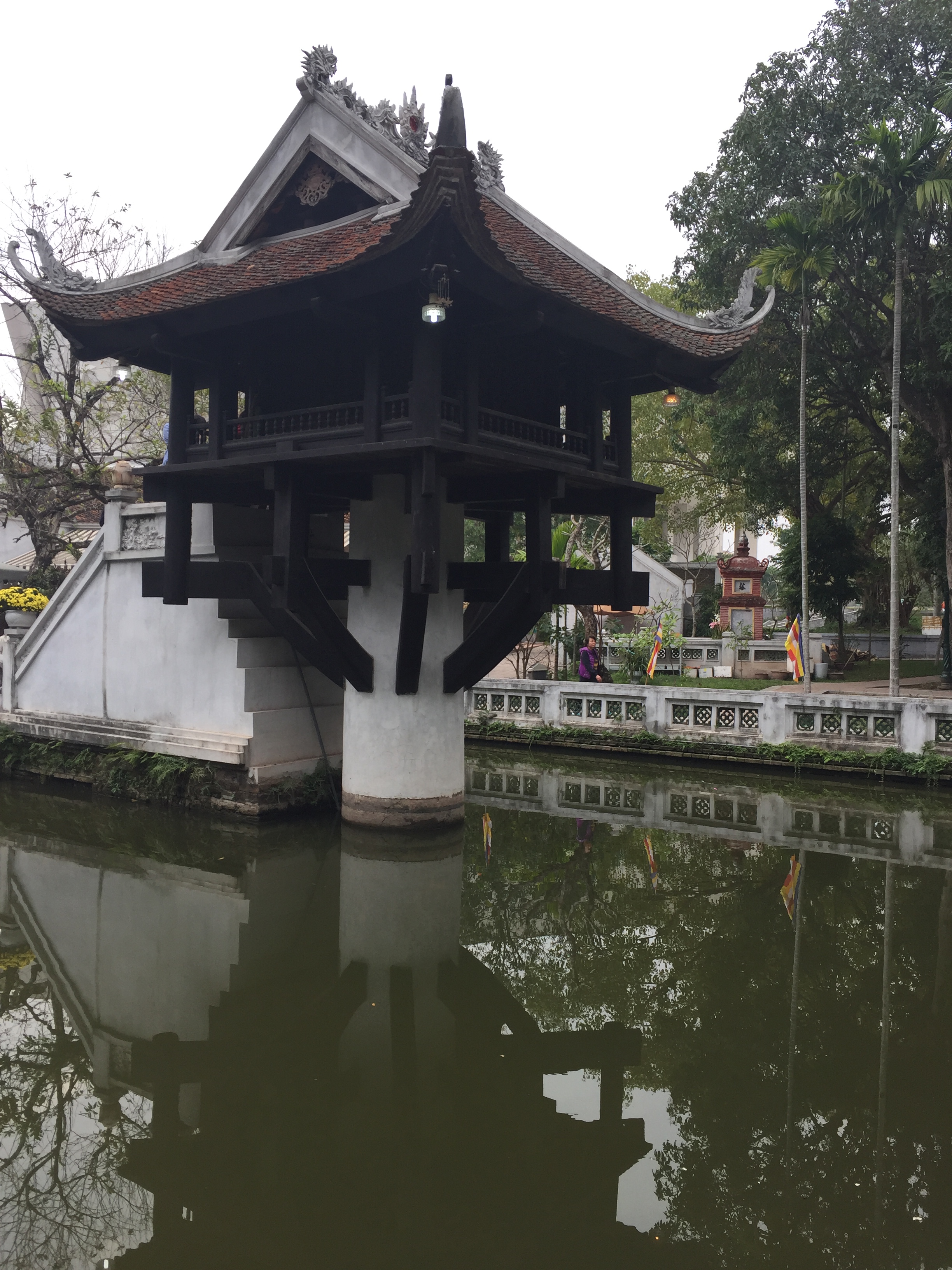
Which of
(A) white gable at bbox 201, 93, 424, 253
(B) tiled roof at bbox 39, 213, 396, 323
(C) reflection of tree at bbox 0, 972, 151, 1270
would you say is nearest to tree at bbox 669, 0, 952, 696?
(A) white gable at bbox 201, 93, 424, 253

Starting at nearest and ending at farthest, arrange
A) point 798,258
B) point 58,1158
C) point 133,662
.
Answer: point 58,1158 → point 133,662 → point 798,258

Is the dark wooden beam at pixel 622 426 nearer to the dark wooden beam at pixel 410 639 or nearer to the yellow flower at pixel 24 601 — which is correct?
the dark wooden beam at pixel 410 639

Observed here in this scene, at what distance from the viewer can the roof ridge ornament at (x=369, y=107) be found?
353 inches

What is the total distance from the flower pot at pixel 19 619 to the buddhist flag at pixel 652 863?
360 inches

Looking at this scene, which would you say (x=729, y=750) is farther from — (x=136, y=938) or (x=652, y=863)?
(x=136, y=938)

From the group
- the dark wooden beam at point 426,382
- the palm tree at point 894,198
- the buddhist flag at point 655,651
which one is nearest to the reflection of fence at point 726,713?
the palm tree at point 894,198

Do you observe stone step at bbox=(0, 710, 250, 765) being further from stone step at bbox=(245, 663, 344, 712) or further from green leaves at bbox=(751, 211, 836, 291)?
green leaves at bbox=(751, 211, 836, 291)

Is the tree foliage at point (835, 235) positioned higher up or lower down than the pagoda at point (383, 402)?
higher up

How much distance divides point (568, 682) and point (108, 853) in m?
8.02

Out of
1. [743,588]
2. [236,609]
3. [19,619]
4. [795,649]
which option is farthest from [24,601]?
[743,588]

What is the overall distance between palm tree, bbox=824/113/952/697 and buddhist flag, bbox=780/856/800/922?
18.9 ft

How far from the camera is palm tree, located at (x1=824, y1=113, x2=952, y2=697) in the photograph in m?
13.7

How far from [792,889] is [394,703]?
13.2 ft

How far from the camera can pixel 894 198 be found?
46.2 feet
